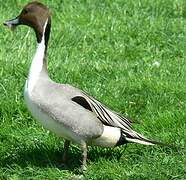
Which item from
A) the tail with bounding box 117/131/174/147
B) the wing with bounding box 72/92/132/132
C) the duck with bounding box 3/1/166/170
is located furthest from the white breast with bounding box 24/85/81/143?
the tail with bounding box 117/131/174/147

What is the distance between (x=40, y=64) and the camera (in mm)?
5223

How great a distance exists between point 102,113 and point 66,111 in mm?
279

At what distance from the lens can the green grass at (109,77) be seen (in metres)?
5.25

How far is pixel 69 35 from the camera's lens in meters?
8.09

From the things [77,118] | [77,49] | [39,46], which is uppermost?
[39,46]

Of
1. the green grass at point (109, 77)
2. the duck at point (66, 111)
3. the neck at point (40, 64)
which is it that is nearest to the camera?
the duck at point (66, 111)

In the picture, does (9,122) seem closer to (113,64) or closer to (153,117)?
(153,117)

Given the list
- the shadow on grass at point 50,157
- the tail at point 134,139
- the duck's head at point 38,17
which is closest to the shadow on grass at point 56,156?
the shadow on grass at point 50,157

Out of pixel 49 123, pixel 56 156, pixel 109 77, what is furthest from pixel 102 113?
pixel 109 77

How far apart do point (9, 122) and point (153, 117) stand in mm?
1147

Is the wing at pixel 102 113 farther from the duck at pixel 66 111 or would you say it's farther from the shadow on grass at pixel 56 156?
the shadow on grass at pixel 56 156

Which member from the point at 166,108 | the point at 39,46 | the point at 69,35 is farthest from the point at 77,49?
the point at 39,46

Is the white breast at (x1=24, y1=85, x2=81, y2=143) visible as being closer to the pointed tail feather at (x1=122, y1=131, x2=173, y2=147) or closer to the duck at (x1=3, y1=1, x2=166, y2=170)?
the duck at (x1=3, y1=1, x2=166, y2=170)

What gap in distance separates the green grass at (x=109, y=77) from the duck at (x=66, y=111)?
0.64 feet
